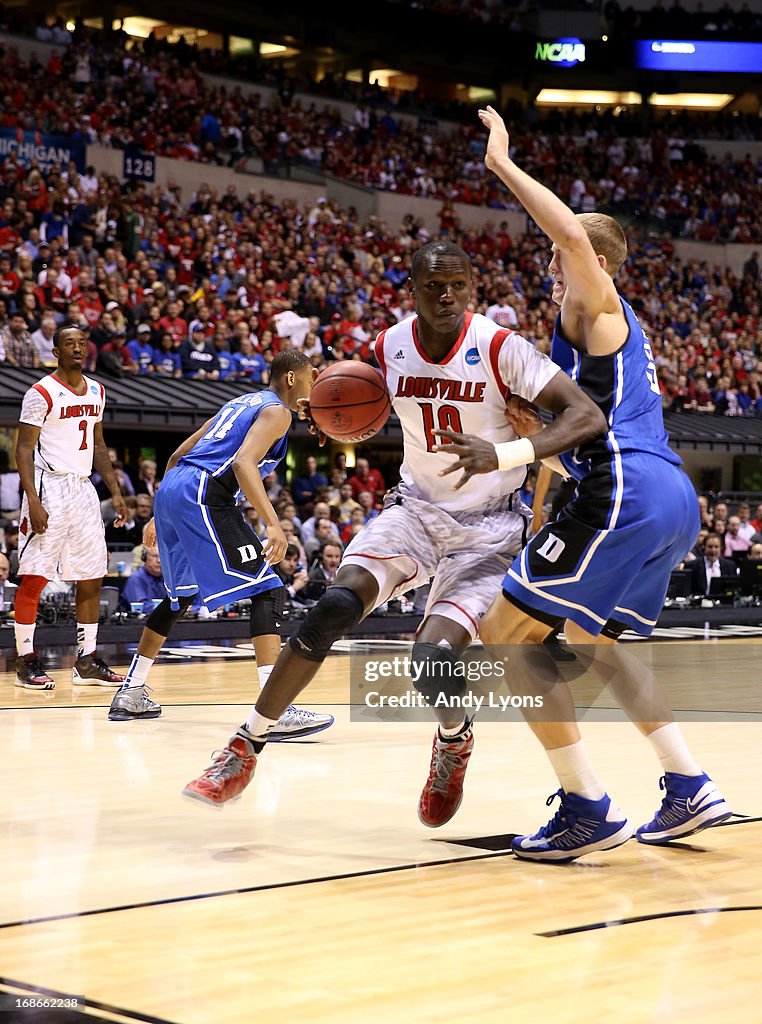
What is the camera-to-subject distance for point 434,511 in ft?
14.8

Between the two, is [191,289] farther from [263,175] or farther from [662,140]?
[662,140]

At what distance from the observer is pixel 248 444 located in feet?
20.9

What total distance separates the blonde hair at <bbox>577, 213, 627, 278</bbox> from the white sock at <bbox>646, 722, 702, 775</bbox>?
1445 mm

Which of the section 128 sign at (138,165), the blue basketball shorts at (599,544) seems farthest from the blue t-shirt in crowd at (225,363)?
the blue basketball shorts at (599,544)

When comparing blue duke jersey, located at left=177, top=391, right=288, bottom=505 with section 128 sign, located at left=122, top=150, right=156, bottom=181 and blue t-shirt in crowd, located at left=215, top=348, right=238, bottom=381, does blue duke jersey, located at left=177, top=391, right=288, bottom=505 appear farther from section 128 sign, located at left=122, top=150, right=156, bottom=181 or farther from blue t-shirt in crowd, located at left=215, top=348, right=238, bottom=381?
section 128 sign, located at left=122, top=150, right=156, bottom=181

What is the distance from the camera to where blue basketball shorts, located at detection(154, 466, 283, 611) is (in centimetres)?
671

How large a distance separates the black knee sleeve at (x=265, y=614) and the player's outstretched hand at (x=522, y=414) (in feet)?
8.11

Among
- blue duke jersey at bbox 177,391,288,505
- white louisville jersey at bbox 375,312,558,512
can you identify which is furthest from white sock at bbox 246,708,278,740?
blue duke jersey at bbox 177,391,288,505

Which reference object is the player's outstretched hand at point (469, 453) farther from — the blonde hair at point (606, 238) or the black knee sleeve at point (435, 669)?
the blonde hair at point (606, 238)

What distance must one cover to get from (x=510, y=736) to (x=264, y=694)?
8.51 ft

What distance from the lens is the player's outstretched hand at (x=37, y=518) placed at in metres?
8.03

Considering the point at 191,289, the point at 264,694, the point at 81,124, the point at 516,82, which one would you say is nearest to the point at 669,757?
the point at 264,694

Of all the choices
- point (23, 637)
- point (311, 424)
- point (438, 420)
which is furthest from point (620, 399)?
point (23, 637)

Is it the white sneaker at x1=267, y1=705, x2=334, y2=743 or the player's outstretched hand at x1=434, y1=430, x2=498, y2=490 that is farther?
the white sneaker at x1=267, y1=705, x2=334, y2=743
